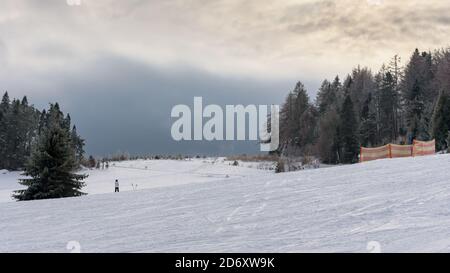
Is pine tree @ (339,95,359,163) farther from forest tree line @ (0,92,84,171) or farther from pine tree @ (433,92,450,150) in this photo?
forest tree line @ (0,92,84,171)

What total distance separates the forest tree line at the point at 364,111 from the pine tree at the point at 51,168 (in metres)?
48.6

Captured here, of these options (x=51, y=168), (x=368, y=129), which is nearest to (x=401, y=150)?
(x=51, y=168)

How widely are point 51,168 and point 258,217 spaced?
1636cm

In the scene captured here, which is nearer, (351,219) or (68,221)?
(351,219)

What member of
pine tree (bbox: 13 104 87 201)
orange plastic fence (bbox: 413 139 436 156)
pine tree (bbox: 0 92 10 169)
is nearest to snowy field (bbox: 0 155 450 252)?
pine tree (bbox: 13 104 87 201)

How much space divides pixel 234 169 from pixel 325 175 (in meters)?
36.2

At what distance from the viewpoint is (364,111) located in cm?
8325

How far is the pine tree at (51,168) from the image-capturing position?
22.8 metres

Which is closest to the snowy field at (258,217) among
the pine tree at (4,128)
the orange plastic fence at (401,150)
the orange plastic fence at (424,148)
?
the orange plastic fence at (424,148)

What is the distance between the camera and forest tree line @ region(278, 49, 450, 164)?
7262 cm

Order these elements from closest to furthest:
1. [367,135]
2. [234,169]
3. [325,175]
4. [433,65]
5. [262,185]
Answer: [262,185], [325,175], [234,169], [367,135], [433,65]
